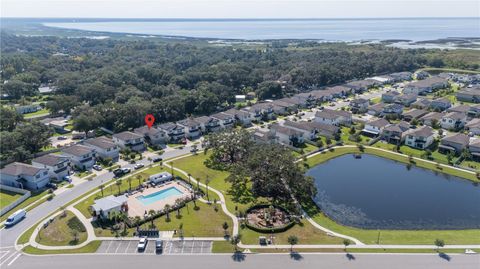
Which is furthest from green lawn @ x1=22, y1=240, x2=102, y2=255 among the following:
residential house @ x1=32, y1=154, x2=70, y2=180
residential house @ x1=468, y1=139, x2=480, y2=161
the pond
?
residential house @ x1=468, y1=139, x2=480, y2=161

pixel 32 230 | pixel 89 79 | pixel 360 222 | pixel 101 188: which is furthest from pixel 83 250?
pixel 89 79

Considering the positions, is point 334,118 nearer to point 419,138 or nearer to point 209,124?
point 419,138

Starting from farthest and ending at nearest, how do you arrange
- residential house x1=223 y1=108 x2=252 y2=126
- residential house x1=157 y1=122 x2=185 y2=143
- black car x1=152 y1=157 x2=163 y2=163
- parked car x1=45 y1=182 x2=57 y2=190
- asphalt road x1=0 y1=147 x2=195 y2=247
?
residential house x1=223 y1=108 x2=252 y2=126 < residential house x1=157 y1=122 x2=185 y2=143 < black car x1=152 y1=157 x2=163 y2=163 < parked car x1=45 y1=182 x2=57 y2=190 < asphalt road x1=0 y1=147 x2=195 y2=247

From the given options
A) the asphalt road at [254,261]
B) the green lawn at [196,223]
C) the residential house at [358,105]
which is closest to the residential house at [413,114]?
the residential house at [358,105]

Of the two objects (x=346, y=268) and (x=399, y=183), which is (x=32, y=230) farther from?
(x=399, y=183)

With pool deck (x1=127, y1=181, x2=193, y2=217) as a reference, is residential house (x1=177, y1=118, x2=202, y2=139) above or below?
above

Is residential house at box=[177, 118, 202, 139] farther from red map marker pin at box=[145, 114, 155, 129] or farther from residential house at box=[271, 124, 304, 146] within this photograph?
residential house at box=[271, 124, 304, 146]

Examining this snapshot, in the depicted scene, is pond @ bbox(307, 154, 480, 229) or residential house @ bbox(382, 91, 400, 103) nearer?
pond @ bbox(307, 154, 480, 229)
